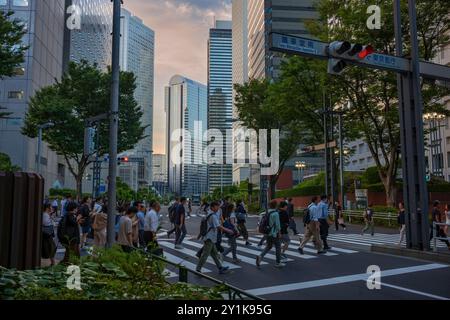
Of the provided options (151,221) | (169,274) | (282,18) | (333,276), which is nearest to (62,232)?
(151,221)

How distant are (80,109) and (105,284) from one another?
94.6 feet

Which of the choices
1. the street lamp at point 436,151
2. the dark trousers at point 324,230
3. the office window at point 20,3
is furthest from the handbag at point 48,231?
the street lamp at point 436,151

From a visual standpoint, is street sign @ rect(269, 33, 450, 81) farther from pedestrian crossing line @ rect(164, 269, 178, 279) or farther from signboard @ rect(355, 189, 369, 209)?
signboard @ rect(355, 189, 369, 209)

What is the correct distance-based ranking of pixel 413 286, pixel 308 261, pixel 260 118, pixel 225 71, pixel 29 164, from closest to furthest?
pixel 413 286
pixel 308 261
pixel 260 118
pixel 29 164
pixel 225 71

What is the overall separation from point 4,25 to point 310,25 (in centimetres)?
1795

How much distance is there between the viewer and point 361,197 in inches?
1384

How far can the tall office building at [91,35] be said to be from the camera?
215ft

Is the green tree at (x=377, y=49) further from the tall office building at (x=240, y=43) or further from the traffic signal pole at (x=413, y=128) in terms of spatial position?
the tall office building at (x=240, y=43)

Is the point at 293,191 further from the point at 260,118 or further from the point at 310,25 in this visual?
the point at 310,25

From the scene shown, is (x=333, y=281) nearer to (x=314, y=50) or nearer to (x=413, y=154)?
(x=314, y=50)

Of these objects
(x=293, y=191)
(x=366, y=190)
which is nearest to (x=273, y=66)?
(x=293, y=191)

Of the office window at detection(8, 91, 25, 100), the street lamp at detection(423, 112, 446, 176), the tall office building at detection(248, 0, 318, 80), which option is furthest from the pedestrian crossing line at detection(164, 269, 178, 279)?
the tall office building at detection(248, 0, 318, 80)

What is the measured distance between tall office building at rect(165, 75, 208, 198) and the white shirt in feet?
397
